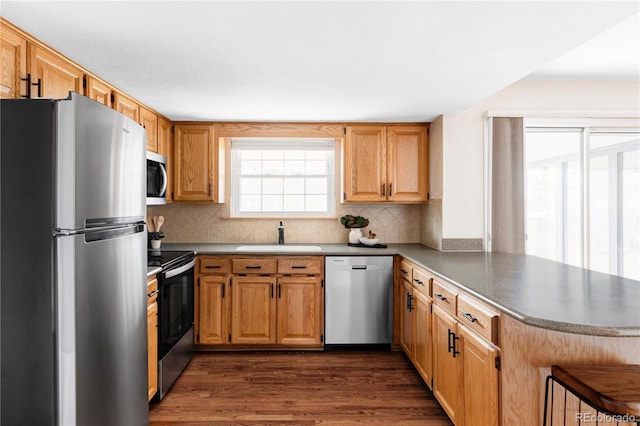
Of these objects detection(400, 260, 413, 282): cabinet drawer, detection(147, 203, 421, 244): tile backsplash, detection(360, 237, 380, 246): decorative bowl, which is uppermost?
detection(147, 203, 421, 244): tile backsplash

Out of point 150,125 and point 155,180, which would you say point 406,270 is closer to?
point 155,180

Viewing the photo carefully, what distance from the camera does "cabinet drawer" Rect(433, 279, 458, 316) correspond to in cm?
222

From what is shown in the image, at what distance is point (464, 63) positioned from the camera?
2.25 meters

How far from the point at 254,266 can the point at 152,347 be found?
1175 mm

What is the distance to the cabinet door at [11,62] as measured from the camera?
176 centimetres

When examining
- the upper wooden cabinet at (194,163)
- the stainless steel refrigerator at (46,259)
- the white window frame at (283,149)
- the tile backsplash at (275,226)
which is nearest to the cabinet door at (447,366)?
the tile backsplash at (275,226)

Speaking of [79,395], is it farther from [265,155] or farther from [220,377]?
[265,155]

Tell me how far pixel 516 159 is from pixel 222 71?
2.63 metres

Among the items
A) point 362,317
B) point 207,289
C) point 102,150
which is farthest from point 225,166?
point 102,150

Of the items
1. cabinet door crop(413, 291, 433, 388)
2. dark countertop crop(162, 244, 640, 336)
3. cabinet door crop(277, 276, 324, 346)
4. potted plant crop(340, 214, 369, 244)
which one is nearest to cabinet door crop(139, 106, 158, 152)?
cabinet door crop(277, 276, 324, 346)

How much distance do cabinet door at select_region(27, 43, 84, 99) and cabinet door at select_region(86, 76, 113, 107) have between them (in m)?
0.09

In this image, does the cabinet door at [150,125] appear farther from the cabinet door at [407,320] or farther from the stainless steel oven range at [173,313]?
the cabinet door at [407,320]

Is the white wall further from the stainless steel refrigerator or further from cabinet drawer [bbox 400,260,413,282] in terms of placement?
the stainless steel refrigerator

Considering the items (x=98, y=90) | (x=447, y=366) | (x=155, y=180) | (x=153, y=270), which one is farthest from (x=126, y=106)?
(x=447, y=366)
